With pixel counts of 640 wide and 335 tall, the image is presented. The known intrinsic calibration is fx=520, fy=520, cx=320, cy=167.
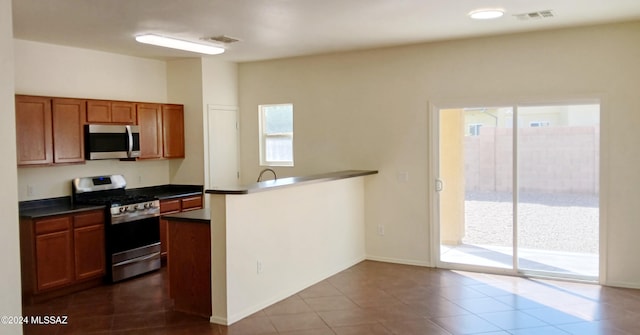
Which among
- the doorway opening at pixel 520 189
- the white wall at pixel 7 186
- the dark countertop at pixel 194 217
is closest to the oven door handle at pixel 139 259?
the dark countertop at pixel 194 217

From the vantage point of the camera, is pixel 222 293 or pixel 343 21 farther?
pixel 343 21

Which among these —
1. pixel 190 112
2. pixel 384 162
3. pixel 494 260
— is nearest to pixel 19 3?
pixel 190 112

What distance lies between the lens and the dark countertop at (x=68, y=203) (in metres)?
5.03

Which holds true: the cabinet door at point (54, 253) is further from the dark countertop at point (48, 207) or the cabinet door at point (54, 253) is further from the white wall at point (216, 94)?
the white wall at point (216, 94)

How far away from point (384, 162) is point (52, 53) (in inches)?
153

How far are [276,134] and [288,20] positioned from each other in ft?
8.63

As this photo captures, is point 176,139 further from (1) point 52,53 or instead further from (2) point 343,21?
(2) point 343,21

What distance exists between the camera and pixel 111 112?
19.5 feet

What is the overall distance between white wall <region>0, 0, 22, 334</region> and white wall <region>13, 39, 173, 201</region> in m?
2.28

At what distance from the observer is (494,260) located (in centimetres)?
572

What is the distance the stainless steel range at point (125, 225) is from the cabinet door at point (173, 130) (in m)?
0.78

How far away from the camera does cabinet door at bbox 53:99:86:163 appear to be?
533 centimetres

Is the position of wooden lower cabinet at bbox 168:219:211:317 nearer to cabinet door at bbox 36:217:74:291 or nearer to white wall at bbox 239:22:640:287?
cabinet door at bbox 36:217:74:291

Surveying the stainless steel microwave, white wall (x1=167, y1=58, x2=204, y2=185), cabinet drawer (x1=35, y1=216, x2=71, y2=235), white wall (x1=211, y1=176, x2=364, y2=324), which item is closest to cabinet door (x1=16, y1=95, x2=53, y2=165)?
the stainless steel microwave
